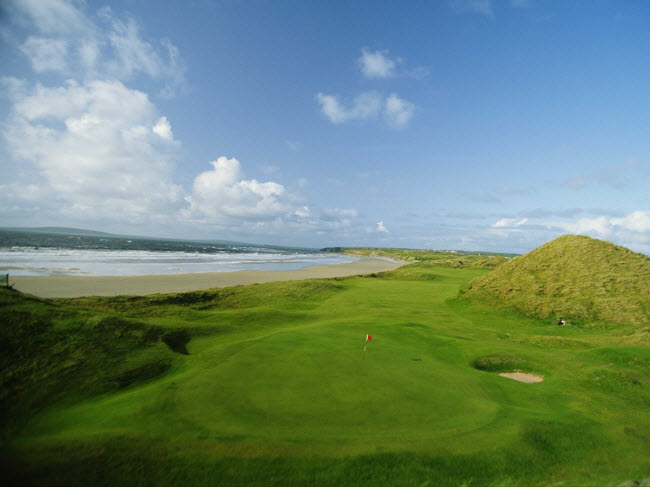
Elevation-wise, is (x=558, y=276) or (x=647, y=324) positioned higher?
(x=558, y=276)

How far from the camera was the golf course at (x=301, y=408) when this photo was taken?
4.37m

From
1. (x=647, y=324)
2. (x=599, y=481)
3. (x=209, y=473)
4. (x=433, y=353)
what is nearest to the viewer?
(x=209, y=473)

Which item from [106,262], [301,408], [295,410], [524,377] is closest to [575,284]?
[524,377]

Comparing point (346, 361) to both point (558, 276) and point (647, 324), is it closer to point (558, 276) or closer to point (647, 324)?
point (647, 324)

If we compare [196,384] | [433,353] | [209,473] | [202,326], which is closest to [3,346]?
[196,384]

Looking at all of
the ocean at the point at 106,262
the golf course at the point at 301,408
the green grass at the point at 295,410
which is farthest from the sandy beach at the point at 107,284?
the green grass at the point at 295,410

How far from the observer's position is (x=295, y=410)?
5.77 metres

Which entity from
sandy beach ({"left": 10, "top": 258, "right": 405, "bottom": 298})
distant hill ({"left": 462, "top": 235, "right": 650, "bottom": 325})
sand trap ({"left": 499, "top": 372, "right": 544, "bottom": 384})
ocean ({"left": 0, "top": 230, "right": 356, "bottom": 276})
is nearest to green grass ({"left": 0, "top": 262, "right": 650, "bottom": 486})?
sand trap ({"left": 499, "top": 372, "right": 544, "bottom": 384})

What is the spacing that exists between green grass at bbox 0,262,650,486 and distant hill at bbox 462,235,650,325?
10.1 metres

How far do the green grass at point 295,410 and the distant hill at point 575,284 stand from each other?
1013 centimetres

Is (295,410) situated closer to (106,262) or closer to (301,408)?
(301,408)

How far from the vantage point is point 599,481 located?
15.5ft

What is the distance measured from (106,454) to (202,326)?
829 centimetres

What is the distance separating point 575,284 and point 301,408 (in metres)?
25.5
